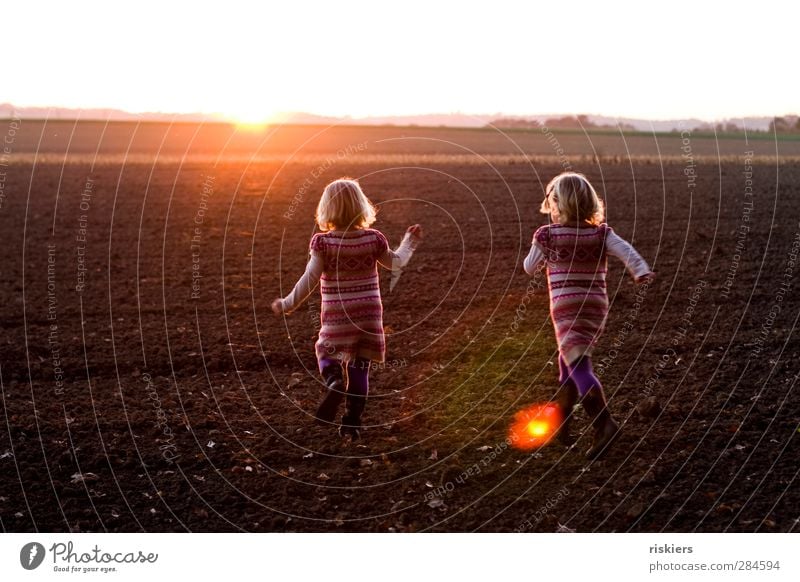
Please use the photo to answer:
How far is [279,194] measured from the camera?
2264cm

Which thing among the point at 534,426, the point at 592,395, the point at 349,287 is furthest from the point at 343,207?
the point at 534,426

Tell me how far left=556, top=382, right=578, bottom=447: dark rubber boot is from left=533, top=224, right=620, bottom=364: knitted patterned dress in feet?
1.10

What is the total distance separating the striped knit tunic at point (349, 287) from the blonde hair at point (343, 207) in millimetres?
66

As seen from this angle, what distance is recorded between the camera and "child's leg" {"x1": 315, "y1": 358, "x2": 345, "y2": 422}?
5727mm

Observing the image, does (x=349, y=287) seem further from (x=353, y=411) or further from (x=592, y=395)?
(x=592, y=395)

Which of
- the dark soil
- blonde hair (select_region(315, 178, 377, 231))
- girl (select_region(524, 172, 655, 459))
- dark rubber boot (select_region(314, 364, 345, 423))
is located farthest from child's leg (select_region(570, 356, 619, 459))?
blonde hair (select_region(315, 178, 377, 231))

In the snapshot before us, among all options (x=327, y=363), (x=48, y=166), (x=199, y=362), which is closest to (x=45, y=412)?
(x=199, y=362)

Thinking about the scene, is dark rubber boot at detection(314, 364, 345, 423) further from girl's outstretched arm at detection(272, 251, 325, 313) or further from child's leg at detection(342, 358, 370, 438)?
girl's outstretched arm at detection(272, 251, 325, 313)

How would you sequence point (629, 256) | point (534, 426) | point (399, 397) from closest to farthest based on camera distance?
point (629, 256) → point (534, 426) → point (399, 397)

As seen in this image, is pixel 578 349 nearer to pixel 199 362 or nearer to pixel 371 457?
pixel 371 457

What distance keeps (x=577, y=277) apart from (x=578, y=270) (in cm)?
4

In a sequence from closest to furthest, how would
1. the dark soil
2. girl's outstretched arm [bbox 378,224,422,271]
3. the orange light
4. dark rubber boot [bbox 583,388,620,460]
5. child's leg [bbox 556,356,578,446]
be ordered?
the dark soil, dark rubber boot [bbox 583,388,620,460], girl's outstretched arm [bbox 378,224,422,271], child's leg [bbox 556,356,578,446], the orange light

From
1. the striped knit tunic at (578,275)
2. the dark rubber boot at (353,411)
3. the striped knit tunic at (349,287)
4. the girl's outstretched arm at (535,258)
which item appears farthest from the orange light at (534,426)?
the striped knit tunic at (349,287)

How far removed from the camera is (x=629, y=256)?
526cm
